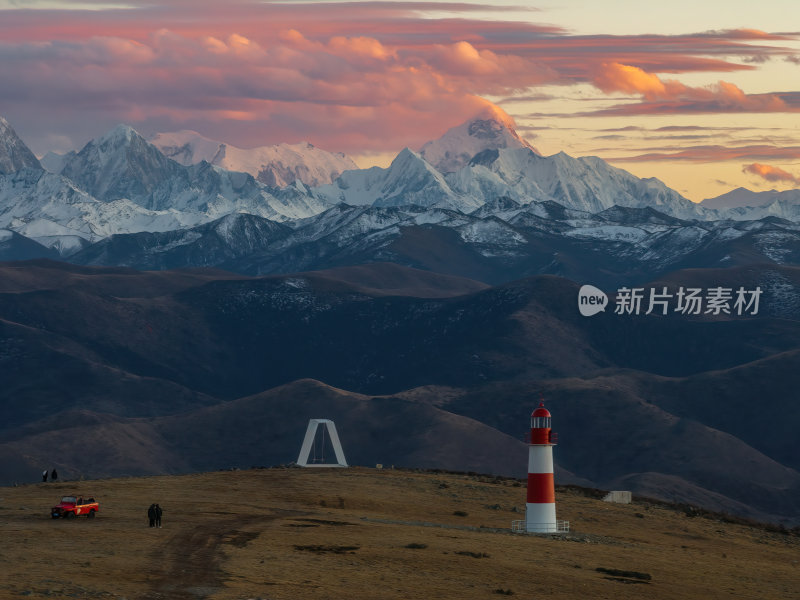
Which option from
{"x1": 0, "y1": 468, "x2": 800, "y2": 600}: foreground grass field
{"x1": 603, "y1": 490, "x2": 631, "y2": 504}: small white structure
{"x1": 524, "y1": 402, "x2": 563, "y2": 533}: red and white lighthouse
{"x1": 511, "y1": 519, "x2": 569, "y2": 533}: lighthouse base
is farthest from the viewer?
{"x1": 603, "y1": 490, "x2": 631, "y2": 504}: small white structure

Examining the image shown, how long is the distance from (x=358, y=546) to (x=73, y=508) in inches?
639

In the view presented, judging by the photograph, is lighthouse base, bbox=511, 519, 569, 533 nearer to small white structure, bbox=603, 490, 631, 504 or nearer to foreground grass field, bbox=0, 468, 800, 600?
foreground grass field, bbox=0, 468, 800, 600

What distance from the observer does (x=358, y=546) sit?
2606 inches

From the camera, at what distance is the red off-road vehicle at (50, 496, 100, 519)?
7262cm

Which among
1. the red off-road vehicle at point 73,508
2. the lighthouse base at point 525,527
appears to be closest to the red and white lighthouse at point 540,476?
the lighthouse base at point 525,527

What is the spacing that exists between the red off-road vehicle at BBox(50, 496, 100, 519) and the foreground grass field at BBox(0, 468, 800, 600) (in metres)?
1.05

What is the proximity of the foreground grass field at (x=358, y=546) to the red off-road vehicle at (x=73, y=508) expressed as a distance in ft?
3.44

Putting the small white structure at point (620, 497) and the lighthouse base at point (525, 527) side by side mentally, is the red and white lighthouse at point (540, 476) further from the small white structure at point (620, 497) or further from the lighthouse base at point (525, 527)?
the small white structure at point (620, 497)

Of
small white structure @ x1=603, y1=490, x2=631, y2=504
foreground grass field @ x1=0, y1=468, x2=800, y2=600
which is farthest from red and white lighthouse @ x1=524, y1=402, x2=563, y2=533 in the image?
small white structure @ x1=603, y1=490, x2=631, y2=504

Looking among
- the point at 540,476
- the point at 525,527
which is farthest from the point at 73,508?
the point at 540,476

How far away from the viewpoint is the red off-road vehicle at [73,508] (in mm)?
72625

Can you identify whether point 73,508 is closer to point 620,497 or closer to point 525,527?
point 525,527

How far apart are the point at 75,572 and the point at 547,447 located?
2692cm

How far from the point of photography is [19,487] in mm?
93500
